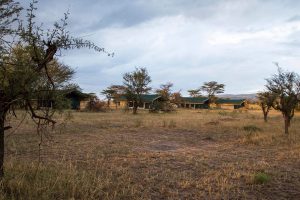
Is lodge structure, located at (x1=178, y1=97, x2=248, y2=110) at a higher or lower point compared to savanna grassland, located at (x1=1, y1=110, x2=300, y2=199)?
higher

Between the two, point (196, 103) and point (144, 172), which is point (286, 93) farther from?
point (196, 103)

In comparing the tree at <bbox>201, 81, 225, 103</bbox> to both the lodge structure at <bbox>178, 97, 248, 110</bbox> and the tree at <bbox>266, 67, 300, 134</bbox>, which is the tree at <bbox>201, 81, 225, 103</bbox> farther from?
the tree at <bbox>266, 67, 300, 134</bbox>

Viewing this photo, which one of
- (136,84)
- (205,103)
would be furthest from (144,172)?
(205,103)

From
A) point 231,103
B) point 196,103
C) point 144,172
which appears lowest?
point 144,172

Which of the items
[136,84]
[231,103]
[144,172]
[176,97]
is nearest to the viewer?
[144,172]

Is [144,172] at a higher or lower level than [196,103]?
lower

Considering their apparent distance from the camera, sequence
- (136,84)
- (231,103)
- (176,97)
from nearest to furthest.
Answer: (136,84) < (176,97) < (231,103)

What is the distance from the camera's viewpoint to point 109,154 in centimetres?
1142

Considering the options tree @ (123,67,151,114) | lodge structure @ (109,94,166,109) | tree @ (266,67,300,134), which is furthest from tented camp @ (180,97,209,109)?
tree @ (266,67,300,134)

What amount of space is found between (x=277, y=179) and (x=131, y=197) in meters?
3.99

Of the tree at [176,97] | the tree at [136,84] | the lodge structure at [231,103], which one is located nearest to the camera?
the tree at [136,84]

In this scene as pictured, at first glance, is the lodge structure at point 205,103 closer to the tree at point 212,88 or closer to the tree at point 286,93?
the tree at point 212,88

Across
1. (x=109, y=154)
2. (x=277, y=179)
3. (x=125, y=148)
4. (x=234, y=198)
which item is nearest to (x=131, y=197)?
(x=234, y=198)

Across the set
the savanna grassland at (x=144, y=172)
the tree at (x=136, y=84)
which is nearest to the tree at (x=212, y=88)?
the tree at (x=136, y=84)
